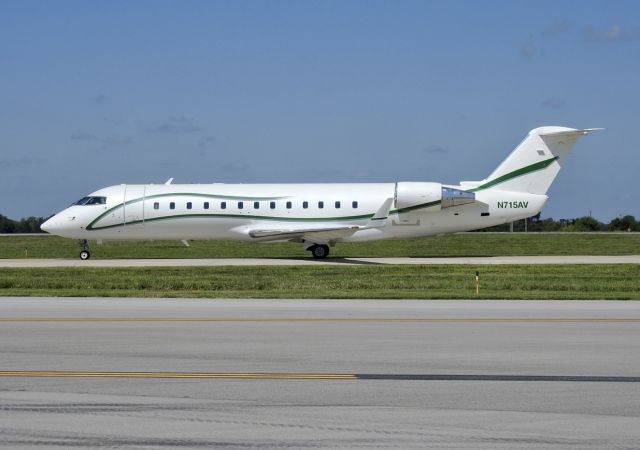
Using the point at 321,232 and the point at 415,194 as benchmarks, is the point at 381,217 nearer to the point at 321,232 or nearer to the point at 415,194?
the point at 415,194

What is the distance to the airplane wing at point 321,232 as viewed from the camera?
1518 inches

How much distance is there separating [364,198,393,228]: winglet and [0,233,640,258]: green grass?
632 centimetres

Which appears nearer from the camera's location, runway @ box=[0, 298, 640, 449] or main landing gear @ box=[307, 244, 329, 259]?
runway @ box=[0, 298, 640, 449]

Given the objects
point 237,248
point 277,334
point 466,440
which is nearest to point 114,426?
point 466,440

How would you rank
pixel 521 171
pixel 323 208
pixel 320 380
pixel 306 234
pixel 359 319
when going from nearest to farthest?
1. pixel 320 380
2. pixel 359 319
3. pixel 306 234
4. pixel 521 171
5. pixel 323 208

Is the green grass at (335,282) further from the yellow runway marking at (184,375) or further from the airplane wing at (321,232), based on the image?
the yellow runway marking at (184,375)

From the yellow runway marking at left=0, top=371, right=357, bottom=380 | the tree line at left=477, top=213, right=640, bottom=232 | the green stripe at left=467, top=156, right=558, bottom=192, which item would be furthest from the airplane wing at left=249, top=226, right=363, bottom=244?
the tree line at left=477, top=213, right=640, bottom=232

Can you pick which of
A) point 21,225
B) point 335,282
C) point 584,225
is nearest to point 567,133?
point 335,282

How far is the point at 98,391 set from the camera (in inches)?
387

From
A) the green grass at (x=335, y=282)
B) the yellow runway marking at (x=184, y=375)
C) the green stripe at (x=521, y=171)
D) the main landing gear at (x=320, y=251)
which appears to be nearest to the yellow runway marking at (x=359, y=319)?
the green grass at (x=335, y=282)

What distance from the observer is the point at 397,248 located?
2132 inches

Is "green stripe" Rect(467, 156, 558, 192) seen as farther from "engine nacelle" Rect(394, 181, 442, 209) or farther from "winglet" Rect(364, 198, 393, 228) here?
"winglet" Rect(364, 198, 393, 228)

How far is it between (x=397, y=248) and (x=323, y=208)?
15.4m

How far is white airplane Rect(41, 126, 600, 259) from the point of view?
39156 millimetres
